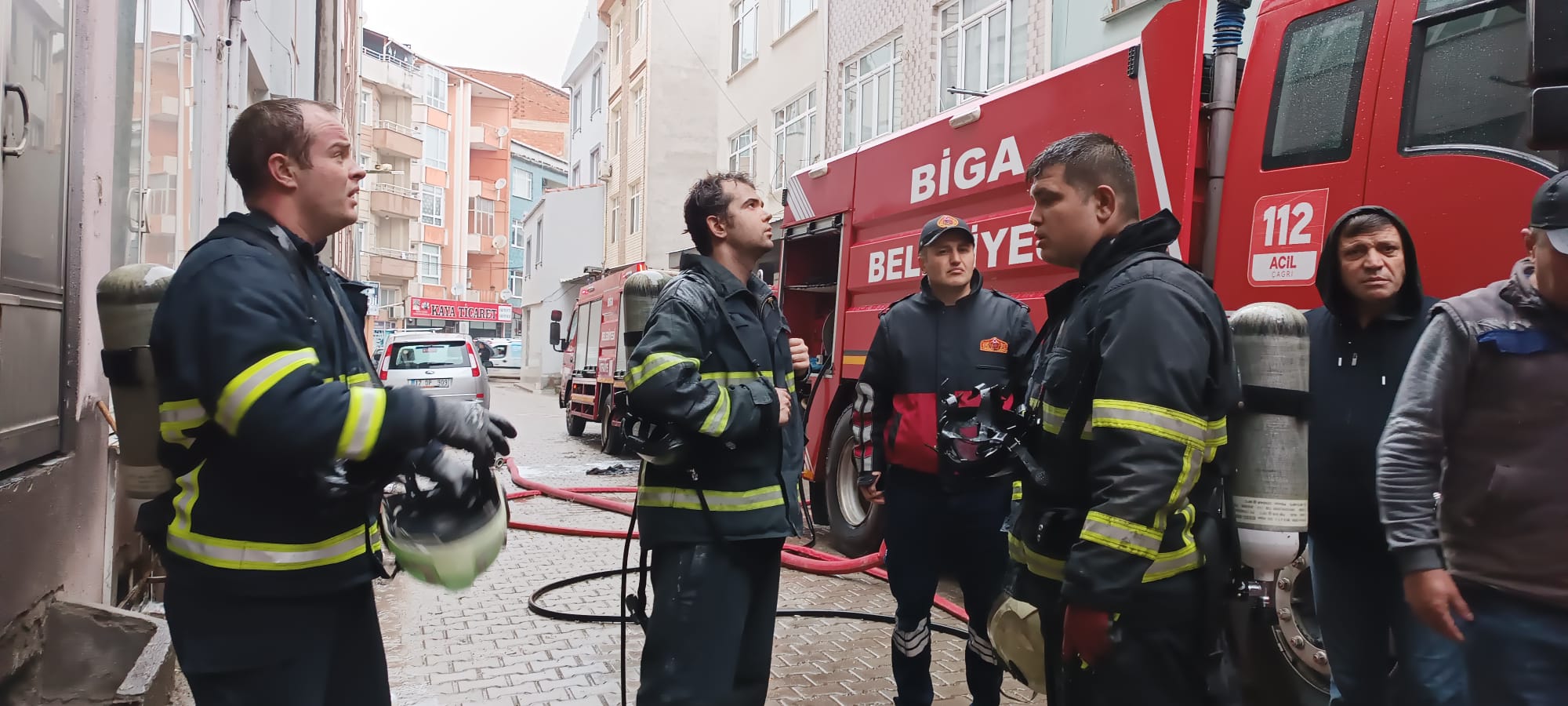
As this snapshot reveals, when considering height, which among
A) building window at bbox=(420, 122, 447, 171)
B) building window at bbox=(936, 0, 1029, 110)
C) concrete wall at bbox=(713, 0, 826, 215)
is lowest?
building window at bbox=(936, 0, 1029, 110)

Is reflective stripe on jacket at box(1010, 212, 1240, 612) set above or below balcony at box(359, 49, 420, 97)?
below

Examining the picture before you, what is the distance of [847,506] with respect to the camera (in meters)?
6.46

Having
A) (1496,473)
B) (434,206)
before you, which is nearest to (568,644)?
(1496,473)

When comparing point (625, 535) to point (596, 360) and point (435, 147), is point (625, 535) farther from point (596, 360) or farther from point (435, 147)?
point (435, 147)

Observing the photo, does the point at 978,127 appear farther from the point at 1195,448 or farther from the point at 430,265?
the point at 430,265

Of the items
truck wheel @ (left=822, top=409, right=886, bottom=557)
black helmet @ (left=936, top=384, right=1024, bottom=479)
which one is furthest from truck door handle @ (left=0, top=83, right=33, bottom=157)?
truck wheel @ (left=822, top=409, right=886, bottom=557)

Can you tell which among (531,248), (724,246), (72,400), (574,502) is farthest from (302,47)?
(531,248)

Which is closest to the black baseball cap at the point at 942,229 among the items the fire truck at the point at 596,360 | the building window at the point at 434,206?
the fire truck at the point at 596,360

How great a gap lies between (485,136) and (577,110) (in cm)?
2244

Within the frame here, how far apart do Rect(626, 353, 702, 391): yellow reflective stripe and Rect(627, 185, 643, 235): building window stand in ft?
75.0

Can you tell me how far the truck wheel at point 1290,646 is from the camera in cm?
322

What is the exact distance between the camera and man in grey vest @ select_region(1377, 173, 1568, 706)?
6.28 ft

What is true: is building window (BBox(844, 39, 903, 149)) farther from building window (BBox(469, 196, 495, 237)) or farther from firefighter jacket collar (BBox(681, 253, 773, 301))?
building window (BBox(469, 196, 495, 237))

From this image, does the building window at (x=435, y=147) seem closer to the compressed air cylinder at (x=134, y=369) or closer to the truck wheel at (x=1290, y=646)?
the compressed air cylinder at (x=134, y=369)
